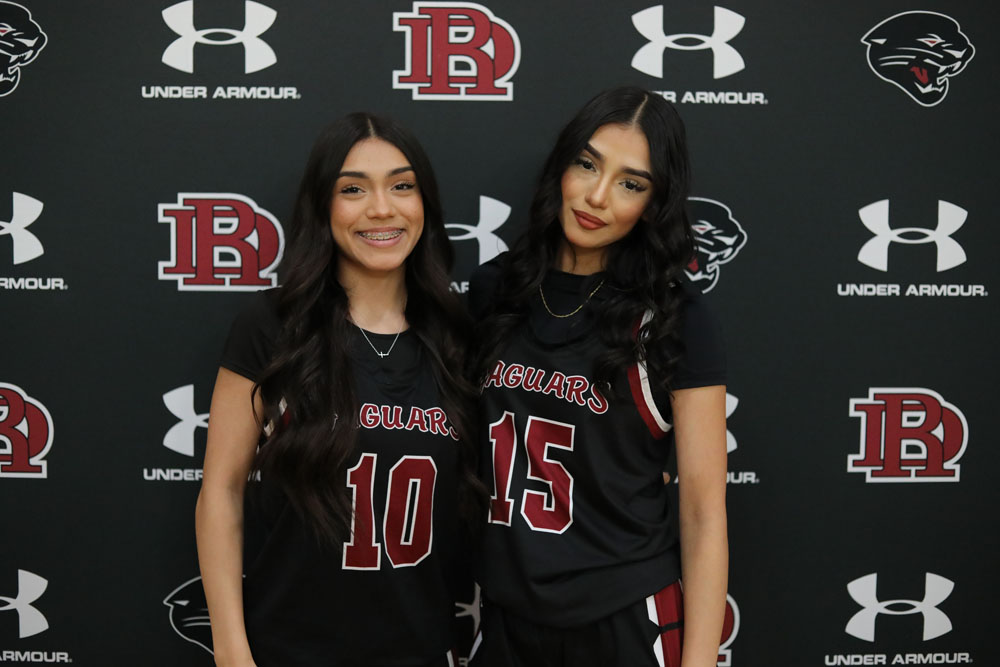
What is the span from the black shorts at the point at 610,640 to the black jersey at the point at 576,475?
0.12 feet

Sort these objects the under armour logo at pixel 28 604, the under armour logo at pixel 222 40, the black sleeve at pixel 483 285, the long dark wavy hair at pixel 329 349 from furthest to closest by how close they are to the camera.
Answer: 1. the under armour logo at pixel 28 604
2. the under armour logo at pixel 222 40
3. the black sleeve at pixel 483 285
4. the long dark wavy hair at pixel 329 349

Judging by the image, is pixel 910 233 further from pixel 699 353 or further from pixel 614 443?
pixel 614 443

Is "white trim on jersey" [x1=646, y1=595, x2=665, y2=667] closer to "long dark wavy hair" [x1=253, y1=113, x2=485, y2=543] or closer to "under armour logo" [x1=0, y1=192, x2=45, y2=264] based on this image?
"long dark wavy hair" [x1=253, y1=113, x2=485, y2=543]

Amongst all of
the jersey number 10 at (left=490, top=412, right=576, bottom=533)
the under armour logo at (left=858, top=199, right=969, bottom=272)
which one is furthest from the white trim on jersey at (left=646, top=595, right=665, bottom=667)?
the under armour logo at (left=858, top=199, right=969, bottom=272)

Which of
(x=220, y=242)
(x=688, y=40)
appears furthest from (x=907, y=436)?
(x=220, y=242)

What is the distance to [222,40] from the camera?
1912 millimetres

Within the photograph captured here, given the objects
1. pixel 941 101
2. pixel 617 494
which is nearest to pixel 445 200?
pixel 617 494

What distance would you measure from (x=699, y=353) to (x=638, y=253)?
0.83 feet

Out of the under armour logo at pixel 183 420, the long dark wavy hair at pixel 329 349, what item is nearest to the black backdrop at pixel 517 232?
the under armour logo at pixel 183 420

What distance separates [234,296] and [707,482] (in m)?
1.28

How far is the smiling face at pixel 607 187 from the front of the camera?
1.46 metres

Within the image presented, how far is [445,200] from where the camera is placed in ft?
6.44

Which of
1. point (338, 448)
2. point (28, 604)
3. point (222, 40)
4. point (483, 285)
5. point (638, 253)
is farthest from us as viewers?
point (28, 604)

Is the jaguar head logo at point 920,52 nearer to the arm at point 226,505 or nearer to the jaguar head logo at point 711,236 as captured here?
the jaguar head logo at point 711,236
